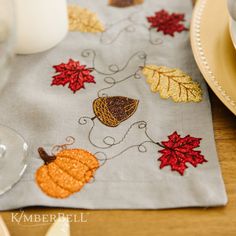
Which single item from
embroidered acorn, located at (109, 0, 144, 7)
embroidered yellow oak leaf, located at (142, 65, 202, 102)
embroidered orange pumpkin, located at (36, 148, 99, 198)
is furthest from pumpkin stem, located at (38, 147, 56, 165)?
embroidered acorn, located at (109, 0, 144, 7)

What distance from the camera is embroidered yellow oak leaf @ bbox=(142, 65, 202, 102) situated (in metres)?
0.40

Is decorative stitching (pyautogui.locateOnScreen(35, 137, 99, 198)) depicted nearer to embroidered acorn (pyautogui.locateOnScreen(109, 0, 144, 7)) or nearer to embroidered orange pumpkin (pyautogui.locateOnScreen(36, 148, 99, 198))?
embroidered orange pumpkin (pyautogui.locateOnScreen(36, 148, 99, 198))

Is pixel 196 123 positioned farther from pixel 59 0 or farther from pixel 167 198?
pixel 59 0

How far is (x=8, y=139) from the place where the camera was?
38 cm

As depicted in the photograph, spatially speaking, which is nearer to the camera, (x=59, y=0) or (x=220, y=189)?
(x=220, y=189)

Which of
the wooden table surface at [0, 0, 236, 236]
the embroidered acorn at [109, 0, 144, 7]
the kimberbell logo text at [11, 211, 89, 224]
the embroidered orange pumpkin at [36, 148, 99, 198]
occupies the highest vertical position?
the embroidered acorn at [109, 0, 144, 7]

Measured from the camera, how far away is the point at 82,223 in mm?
322

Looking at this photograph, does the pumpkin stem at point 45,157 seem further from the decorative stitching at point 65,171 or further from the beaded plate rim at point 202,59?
the beaded plate rim at point 202,59

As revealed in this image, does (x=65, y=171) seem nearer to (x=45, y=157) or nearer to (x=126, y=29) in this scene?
(x=45, y=157)

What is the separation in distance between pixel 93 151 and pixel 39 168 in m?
0.05

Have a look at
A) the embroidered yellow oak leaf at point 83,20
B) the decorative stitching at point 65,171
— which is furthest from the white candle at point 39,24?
the decorative stitching at point 65,171

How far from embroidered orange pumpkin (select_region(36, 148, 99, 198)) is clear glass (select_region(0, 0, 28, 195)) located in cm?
2

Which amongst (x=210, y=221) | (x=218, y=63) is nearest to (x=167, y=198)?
(x=210, y=221)

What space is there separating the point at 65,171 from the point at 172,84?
0.44 ft
